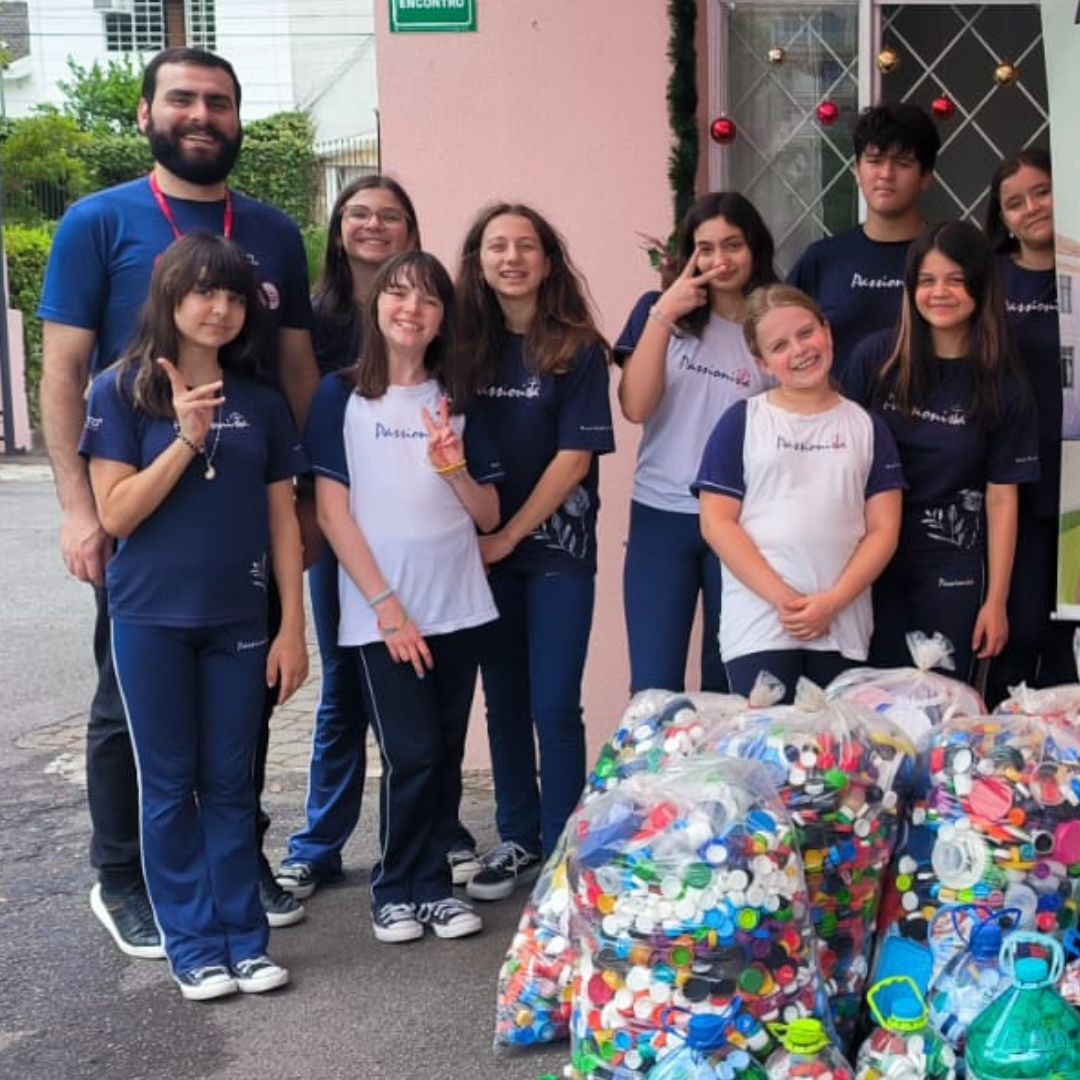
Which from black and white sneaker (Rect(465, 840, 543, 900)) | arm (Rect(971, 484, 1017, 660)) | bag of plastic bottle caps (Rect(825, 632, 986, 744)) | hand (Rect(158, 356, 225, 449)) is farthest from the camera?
black and white sneaker (Rect(465, 840, 543, 900))

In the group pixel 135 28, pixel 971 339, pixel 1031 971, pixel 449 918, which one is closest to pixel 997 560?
pixel 971 339

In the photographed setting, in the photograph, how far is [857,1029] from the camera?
3.41 metres

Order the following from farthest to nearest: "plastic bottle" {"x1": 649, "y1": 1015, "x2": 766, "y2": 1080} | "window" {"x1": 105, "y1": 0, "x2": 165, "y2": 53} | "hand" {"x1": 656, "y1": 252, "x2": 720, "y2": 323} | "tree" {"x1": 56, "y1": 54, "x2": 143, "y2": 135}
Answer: "window" {"x1": 105, "y1": 0, "x2": 165, "y2": 53} < "tree" {"x1": 56, "y1": 54, "x2": 143, "y2": 135} < "hand" {"x1": 656, "y1": 252, "x2": 720, "y2": 323} < "plastic bottle" {"x1": 649, "y1": 1015, "x2": 766, "y2": 1080}

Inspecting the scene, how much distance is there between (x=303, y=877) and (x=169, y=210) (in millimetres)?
1792

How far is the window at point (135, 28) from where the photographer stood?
145ft

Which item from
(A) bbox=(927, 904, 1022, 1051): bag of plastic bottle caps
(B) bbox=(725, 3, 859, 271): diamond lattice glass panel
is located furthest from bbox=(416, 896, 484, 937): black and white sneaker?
(B) bbox=(725, 3, 859, 271): diamond lattice glass panel

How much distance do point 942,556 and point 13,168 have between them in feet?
78.6

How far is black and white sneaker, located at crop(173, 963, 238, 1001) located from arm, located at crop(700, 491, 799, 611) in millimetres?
1485

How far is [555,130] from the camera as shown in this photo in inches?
210

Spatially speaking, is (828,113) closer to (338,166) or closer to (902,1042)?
(902,1042)

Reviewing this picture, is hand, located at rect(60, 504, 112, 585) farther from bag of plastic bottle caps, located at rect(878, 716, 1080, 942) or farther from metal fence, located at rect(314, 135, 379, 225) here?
metal fence, located at rect(314, 135, 379, 225)

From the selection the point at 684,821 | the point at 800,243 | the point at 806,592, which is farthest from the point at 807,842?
the point at 800,243

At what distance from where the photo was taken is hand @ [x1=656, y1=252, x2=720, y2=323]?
4.17 metres

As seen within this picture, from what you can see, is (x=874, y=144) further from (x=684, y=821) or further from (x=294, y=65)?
(x=294, y=65)
